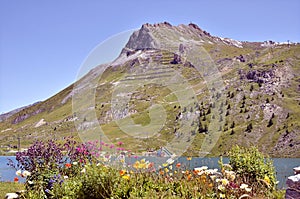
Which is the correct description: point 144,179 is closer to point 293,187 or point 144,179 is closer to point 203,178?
point 203,178

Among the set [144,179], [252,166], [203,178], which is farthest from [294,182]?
[144,179]

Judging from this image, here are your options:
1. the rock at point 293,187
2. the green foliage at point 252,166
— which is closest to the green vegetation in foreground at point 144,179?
the green foliage at point 252,166

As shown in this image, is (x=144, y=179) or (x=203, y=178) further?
(x=203, y=178)

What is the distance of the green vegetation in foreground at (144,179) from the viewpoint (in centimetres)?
884

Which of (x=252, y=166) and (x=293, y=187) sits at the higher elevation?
(x=252, y=166)

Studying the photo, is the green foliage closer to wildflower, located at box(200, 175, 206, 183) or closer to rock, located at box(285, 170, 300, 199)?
wildflower, located at box(200, 175, 206, 183)

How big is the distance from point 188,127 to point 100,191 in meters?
168

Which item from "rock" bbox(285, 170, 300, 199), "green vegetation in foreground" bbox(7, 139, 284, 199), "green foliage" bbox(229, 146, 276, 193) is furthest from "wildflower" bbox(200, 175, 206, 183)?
"rock" bbox(285, 170, 300, 199)

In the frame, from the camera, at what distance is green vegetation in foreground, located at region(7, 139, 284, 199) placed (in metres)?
8.84

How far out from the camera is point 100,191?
9.24 m

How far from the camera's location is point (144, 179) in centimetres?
950

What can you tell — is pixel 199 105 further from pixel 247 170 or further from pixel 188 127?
pixel 247 170

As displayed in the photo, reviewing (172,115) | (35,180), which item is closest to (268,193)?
(35,180)

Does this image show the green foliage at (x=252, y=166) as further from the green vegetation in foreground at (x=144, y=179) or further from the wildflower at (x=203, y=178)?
the wildflower at (x=203, y=178)
